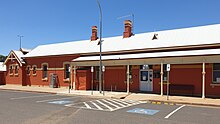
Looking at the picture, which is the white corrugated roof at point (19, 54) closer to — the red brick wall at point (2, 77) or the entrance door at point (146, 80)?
the red brick wall at point (2, 77)

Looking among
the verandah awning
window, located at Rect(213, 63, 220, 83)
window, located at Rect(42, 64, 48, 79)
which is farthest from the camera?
window, located at Rect(42, 64, 48, 79)

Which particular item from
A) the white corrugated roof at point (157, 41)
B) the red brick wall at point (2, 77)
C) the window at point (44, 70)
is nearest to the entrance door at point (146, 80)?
the white corrugated roof at point (157, 41)

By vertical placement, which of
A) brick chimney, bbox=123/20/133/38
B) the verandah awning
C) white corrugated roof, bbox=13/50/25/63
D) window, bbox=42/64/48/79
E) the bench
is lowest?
the bench

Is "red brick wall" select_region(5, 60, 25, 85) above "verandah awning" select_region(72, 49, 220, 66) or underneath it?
underneath

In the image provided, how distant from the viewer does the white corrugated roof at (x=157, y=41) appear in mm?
19156

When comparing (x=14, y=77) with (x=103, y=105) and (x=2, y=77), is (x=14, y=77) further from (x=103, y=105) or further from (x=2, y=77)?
(x=103, y=105)

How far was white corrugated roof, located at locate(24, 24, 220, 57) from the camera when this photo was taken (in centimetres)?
1916

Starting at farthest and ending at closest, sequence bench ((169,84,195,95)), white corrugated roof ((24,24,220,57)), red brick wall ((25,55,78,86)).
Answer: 1. red brick wall ((25,55,78,86))
2. white corrugated roof ((24,24,220,57))
3. bench ((169,84,195,95))

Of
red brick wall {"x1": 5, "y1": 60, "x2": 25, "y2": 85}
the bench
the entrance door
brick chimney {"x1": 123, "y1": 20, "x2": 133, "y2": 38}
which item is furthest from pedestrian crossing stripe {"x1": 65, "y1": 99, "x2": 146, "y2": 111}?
red brick wall {"x1": 5, "y1": 60, "x2": 25, "y2": 85}

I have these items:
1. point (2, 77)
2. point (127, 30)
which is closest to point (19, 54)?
point (2, 77)

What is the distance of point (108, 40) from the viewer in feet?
88.9

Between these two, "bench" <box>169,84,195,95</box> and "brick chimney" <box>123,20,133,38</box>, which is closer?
"bench" <box>169,84,195,95</box>

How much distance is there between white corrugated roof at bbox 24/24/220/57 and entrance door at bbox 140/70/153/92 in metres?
2.37

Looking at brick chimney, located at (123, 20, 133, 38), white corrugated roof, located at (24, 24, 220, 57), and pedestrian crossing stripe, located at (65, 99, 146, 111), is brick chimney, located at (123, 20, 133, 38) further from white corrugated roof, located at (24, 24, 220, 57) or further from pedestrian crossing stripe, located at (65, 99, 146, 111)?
pedestrian crossing stripe, located at (65, 99, 146, 111)
